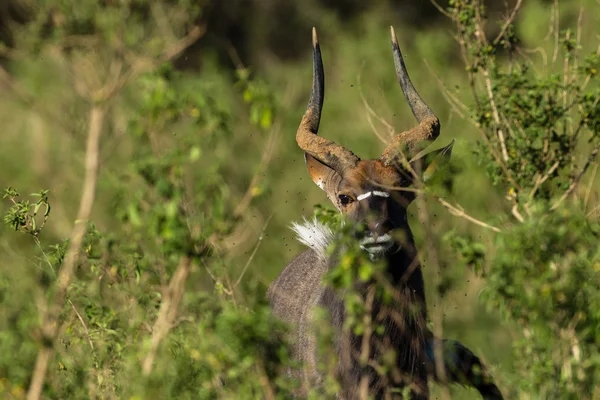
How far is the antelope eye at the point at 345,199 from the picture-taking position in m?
7.13

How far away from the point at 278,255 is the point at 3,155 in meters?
6.13

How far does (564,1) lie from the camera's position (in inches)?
620

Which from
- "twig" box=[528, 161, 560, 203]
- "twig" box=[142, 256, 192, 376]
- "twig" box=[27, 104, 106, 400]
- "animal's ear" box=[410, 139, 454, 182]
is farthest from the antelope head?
"twig" box=[27, 104, 106, 400]

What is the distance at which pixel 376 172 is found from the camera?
23.4 ft

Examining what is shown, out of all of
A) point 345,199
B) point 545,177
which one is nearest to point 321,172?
point 345,199

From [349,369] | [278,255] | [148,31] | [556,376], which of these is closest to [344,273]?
[556,376]

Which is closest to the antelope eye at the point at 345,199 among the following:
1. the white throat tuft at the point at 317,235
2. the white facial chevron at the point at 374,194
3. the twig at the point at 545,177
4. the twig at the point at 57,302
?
the white facial chevron at the point at 374,194

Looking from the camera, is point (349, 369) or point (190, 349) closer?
point (190, 349)

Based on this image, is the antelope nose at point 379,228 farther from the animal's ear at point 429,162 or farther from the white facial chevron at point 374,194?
the animal's ear at point 429,162

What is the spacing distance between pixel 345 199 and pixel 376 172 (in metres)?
0.24

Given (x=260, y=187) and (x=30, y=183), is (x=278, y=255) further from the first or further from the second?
(x=260, y=187)

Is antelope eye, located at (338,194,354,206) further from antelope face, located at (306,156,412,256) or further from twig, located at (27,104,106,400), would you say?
twig, located at (27,104,106,400)

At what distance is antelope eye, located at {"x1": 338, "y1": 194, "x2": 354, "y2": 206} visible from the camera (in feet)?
23.4

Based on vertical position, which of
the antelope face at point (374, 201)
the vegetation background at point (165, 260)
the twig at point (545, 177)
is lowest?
the twig at point (545, 177)
